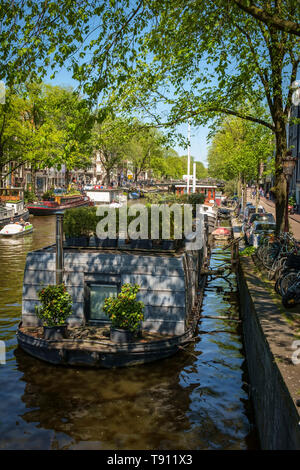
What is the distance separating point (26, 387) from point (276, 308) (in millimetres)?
5771

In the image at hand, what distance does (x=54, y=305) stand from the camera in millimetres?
10867

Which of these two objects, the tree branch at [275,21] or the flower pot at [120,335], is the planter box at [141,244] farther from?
the tree branch at [275,21]

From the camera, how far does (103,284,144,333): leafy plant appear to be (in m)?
10.5

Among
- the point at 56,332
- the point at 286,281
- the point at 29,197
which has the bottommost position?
the point at 56,332

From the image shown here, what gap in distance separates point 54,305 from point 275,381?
5.88m

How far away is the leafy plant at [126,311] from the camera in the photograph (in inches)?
415

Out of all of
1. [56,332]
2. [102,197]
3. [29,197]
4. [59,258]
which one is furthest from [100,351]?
[102,197]

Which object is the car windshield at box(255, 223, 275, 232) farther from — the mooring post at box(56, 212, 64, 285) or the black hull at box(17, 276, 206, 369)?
the mooring post at box(56, 212, 64, 285)

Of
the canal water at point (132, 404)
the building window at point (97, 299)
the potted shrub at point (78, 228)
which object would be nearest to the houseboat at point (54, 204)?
the potted shrub at point (78, 228)

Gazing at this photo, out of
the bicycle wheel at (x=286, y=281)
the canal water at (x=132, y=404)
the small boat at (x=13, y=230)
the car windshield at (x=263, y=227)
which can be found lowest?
the canal water at (x=132, y=404)

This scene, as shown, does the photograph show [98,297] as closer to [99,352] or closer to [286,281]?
[99,352]

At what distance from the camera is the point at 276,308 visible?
10.3 metres

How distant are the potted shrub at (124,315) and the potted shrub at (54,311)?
1.05 m

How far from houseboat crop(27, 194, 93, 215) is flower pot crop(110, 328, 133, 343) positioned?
131ft
